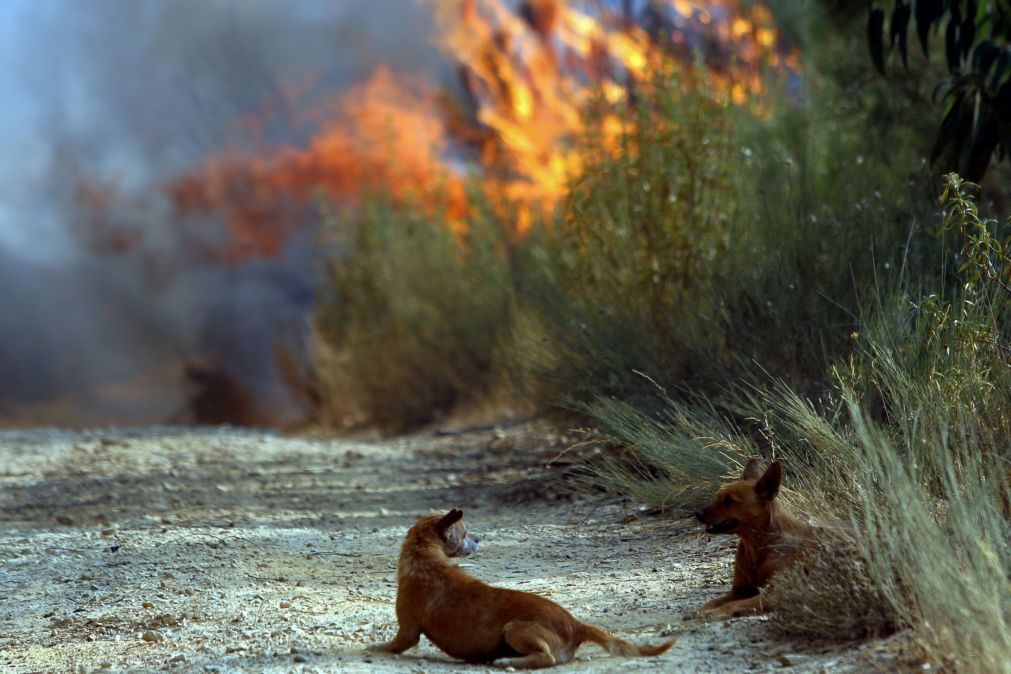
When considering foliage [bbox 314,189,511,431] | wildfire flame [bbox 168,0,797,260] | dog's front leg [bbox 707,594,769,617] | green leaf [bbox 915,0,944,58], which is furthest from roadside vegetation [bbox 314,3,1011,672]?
wildfire flame [bbox 168,0,797,260]

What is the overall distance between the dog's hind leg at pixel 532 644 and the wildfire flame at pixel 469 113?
49.6 feet

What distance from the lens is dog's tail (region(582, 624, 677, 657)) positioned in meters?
4.13

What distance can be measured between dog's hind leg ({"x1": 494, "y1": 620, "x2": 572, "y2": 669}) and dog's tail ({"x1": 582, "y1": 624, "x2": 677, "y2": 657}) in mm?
102

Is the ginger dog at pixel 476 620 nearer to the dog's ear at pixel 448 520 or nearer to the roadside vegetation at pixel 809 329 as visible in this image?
the dog's ear at pixel 448 520

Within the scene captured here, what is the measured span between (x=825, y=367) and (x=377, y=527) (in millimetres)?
2976

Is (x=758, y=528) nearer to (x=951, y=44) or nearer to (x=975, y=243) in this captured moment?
(x=975, y=243)

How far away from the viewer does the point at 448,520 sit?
445cm

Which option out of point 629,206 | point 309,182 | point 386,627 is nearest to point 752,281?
point 629,206

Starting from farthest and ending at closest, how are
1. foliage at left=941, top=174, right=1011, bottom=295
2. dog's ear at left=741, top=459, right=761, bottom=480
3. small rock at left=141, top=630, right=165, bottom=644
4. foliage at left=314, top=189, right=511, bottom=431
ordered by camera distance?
foliage at left=314, top=189, right=511, bottom=431, foliage at left=941, top=174, right=1011, bottom=295, small rock at left=141, top=630, right=165, bottom=644, dog's ear at left=741, top=459, right=761, bottom=480

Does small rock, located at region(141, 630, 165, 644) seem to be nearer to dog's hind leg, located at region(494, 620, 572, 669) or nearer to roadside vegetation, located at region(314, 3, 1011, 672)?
dog's hind leg, located at region(494, 620, 572, 669)

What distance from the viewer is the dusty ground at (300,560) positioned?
14.8 feet

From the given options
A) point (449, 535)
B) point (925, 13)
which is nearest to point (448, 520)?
point (449, 535)

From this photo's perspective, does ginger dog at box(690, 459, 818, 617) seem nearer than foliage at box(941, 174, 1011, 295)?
Yes

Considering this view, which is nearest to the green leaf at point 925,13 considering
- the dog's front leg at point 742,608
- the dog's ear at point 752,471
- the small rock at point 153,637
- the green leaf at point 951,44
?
the green leaf at point 951,44
